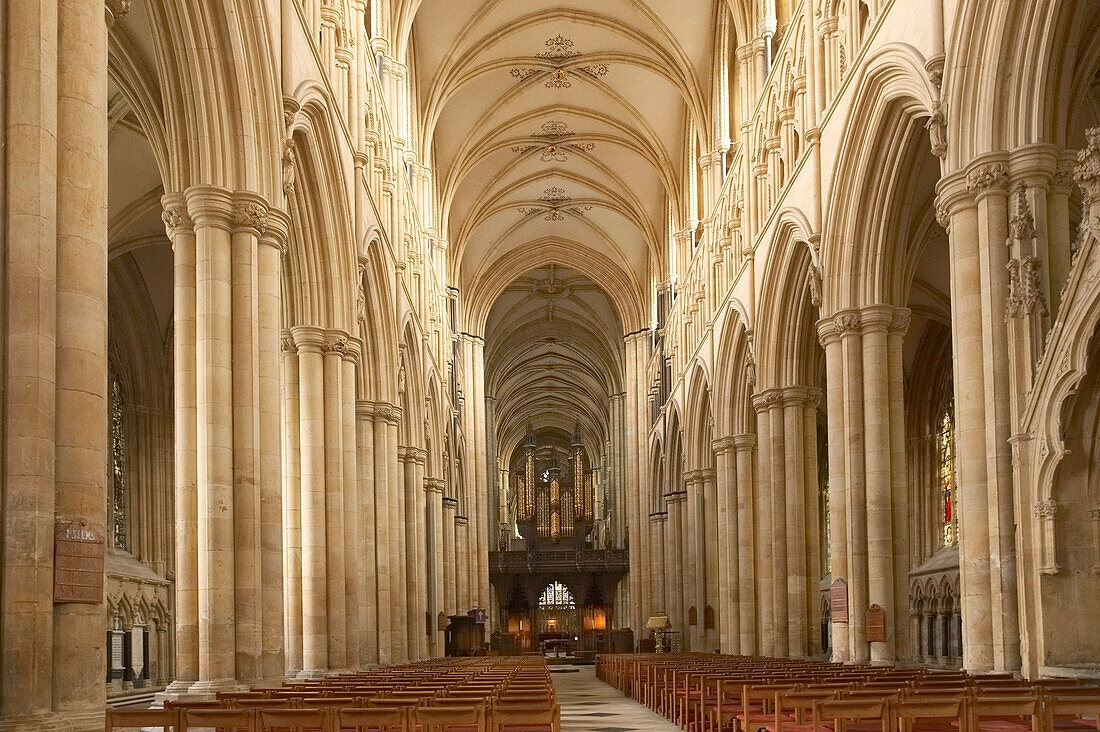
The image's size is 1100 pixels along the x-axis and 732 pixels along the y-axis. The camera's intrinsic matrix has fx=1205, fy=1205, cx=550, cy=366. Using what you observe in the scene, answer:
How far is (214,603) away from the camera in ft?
44.4

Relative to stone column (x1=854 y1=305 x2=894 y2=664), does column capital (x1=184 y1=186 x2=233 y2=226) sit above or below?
above

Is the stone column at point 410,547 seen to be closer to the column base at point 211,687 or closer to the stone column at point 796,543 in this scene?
the stone column at point 796,543

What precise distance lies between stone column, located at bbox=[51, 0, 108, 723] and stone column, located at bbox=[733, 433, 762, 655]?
21.0m

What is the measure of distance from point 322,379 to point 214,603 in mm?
7068

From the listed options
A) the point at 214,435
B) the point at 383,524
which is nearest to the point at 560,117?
the point at 383,524

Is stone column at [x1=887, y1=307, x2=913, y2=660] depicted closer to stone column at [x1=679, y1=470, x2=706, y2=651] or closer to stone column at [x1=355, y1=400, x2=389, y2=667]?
stone column at [x1=355, y1=400, x2=389, y2=667]

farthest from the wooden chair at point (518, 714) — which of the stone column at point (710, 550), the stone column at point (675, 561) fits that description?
the stone column at point (675, 561)

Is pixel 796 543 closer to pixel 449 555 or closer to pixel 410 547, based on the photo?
pixel 410 547

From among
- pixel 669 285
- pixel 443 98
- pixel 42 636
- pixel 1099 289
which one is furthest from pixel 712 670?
pixel 669 285

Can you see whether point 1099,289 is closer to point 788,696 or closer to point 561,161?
point 788,696

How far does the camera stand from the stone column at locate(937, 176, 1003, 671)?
1370cm

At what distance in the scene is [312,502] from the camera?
63.7ft

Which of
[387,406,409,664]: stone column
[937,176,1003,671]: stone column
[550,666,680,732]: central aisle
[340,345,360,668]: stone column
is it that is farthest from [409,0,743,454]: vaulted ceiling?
[937,176,1003,671]: stone column

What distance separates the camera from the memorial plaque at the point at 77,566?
8.27 m
